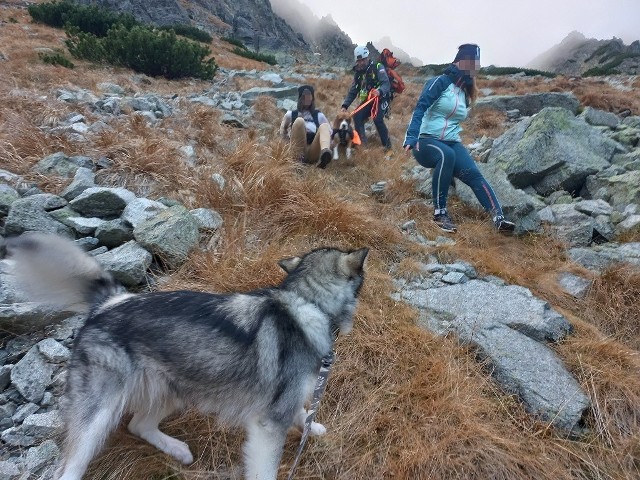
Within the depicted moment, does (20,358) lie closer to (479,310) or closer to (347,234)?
(347,234)

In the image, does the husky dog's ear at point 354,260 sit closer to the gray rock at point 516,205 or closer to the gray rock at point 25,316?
the gray rock at point 25,316

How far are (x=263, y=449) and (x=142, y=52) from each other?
15472 millimetres

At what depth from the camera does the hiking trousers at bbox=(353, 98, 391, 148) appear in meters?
9.02

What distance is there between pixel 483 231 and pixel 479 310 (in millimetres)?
2102

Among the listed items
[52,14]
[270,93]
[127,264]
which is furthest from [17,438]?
[52,14]

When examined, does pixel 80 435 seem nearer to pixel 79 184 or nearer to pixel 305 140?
pixel 79 184

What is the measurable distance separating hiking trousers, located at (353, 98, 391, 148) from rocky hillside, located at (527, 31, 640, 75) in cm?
4147

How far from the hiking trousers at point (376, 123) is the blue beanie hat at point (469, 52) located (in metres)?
3.76

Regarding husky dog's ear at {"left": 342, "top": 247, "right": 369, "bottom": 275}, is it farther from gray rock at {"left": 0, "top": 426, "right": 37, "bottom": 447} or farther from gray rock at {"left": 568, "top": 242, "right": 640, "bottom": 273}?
gray rock at {"left": 568, "top": 242, "right": 640, "bottom": 273}

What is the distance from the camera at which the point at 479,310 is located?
338 cm

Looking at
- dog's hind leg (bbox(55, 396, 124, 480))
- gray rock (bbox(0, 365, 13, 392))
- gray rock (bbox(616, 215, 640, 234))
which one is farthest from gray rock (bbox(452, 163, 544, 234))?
gray rock (bbox(0, 365, 13, 392))

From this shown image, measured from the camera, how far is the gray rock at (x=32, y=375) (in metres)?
2.31

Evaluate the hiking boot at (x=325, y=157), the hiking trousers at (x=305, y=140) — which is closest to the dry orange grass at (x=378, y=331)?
the hiking boot at (x=325, y=157)

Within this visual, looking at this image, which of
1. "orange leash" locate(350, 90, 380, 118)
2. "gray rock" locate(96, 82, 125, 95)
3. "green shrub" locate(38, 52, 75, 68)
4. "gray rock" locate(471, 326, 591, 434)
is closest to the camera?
"gray rock" locate(471, 326, 591, 434)
